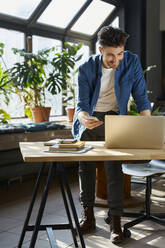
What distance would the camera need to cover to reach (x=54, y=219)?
114 inches

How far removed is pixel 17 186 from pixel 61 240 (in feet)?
5.41

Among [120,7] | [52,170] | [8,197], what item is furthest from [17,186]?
[120,7]

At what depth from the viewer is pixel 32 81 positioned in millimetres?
4742

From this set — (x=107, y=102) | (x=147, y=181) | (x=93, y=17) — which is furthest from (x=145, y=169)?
(x=93, y=17)

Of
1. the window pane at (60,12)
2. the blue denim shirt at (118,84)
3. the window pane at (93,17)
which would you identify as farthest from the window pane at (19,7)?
the blue denim shirt at (118,84)

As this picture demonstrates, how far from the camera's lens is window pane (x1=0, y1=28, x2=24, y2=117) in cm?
498

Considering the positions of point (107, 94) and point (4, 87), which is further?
point (4, 87)

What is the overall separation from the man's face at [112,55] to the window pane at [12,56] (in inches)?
111

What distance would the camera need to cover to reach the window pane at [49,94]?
5.48 m

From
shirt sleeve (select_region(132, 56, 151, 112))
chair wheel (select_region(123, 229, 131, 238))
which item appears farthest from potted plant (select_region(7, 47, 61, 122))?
chair wheel (select_region(123, 229, 131, 238))

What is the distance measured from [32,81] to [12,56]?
58cm

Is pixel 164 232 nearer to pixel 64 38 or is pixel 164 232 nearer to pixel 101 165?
pixel 101 165

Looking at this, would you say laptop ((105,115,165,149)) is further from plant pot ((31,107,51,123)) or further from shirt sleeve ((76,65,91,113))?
plant pot ((31,107,51,123))

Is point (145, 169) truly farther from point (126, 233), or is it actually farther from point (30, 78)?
point (30, 78)
